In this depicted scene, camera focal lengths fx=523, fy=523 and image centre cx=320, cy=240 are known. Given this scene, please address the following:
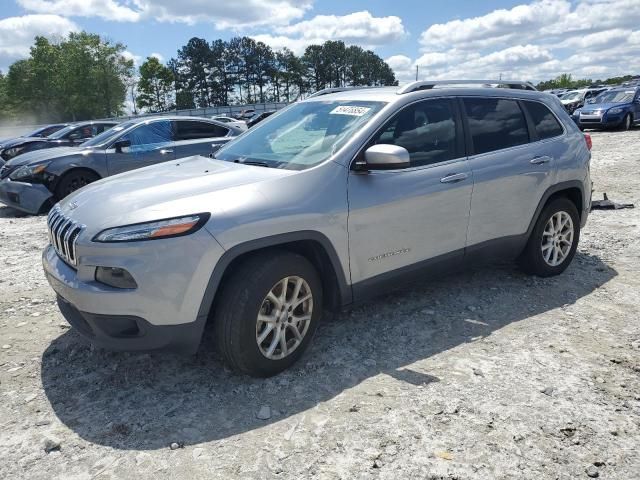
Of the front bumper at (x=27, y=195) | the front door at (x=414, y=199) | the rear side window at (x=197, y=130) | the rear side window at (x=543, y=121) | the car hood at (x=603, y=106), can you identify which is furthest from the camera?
the car hood at (x=603, y=106)

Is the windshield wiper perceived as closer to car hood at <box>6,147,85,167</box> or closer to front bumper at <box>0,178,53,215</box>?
front bumper at <box>0,178,53,215</box>

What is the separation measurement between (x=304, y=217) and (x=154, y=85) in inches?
3006

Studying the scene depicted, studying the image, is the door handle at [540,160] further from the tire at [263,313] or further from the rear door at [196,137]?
the rear door at [196,137]

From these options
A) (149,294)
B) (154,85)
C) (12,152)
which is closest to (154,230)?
(149,294)

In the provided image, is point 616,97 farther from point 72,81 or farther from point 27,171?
point 72,81

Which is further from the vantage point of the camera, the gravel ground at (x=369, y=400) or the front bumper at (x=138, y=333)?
the front bumper at (x=138, y=333)

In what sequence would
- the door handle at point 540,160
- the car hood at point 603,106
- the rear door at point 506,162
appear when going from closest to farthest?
the rear door at point 506,162, the door handle at point 540,160, the car hood at point 603,106

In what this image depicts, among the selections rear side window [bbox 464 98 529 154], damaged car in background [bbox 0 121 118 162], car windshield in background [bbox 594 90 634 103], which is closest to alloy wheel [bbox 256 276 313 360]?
rear side window [bbox 464 98 529 154]

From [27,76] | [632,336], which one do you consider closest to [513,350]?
[632,336]

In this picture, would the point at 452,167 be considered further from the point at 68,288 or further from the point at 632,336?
the point at 68,288

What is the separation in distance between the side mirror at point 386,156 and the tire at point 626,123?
20.2 metres

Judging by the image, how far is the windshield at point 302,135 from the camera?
350 centimetres

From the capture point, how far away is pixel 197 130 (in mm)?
9258

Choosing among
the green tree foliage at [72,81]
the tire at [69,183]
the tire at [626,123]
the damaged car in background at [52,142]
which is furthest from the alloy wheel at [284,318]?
the green tree foliage at [72,81]
